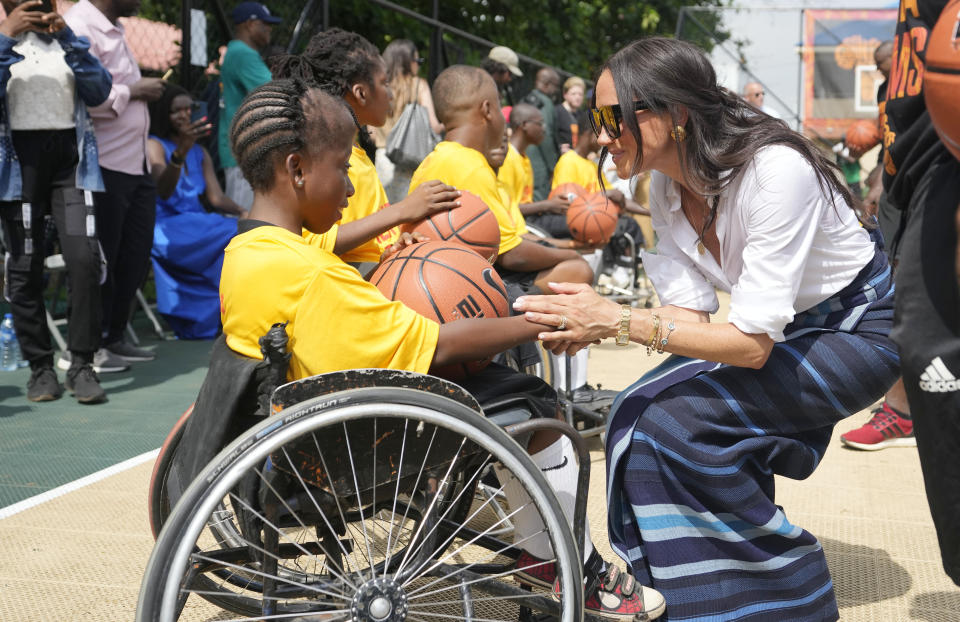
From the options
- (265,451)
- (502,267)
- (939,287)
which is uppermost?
(939,287)

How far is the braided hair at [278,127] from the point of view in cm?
250

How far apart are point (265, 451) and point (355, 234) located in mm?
1563

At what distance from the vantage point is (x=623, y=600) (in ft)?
7.97

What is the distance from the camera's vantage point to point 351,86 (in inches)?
161

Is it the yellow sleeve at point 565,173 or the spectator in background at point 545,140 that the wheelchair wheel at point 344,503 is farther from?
the spectator in background at point 545,140

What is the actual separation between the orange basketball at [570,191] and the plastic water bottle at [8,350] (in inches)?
170

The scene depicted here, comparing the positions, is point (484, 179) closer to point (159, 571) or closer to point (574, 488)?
point (574, 488)

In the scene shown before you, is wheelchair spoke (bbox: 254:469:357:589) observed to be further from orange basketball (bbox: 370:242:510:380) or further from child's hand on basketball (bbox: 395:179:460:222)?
child's hand on basketball (bbox: 395:179:460:222)

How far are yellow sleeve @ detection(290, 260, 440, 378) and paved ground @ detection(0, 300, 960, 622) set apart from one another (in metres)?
1.07

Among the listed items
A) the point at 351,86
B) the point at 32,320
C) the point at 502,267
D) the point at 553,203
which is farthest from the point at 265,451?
the point at 553,203

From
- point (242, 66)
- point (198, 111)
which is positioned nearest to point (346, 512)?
point (242, 66)

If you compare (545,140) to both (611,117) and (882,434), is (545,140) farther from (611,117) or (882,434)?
(611,117)

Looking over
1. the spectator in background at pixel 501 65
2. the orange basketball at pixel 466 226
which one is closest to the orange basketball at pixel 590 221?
the spectator in background at pixel 501 65

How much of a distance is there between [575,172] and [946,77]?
7372mm
